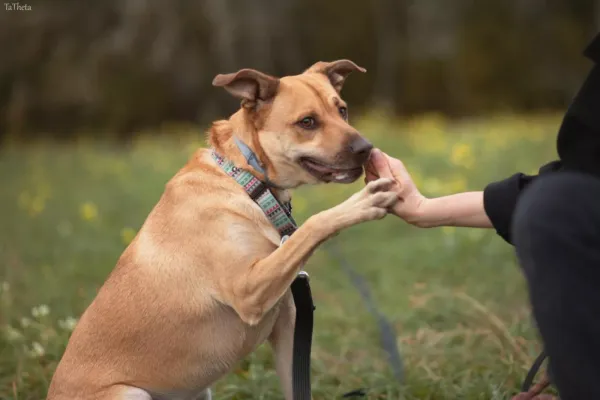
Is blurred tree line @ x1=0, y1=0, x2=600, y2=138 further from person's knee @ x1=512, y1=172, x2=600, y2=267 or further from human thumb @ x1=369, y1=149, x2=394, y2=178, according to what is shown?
person's knee @ x1=512, y1=172, x2=600, y2=267

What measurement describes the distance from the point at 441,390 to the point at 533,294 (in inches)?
62.5

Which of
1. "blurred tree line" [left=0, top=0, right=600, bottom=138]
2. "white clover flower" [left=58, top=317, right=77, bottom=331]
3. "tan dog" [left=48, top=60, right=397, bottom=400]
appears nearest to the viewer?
"tan dog" [left=48, top=60, right=397, bottom=400]

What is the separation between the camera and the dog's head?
Answer: 332cm

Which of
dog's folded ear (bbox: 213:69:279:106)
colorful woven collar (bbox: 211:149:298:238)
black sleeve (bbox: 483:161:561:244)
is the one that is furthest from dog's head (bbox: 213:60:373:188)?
black sleeve (bbox: 483:161:561:244)

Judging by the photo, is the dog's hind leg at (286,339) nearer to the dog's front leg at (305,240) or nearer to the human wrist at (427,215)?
the dog's front leg at (305,240)

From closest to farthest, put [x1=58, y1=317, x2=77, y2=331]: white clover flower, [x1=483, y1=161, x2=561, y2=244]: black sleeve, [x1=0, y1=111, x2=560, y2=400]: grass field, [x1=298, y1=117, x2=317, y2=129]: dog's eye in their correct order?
[x1=483, y1=161, x2=561, y2=244]: black sleeve
[x1=298, y1=117, x2=317, y2=129]: dog's eye
[x1=0, y1=111, x2=560, y2=400]: grass field
[x1=58, y1=317, x2=77, y2=331]: white clover flower

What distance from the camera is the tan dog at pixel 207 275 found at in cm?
317

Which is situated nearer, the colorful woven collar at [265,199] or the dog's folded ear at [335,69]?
the colorful woven collar at [265,199]

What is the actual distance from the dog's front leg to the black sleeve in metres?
0.39

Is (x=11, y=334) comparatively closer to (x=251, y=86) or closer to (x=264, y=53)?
(x=251, y=86)

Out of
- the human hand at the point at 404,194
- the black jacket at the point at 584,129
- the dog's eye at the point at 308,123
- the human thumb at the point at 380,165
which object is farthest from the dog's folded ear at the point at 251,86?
the black jacket at the point at 584,129

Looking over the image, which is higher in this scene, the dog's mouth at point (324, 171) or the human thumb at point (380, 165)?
the human thumb at point (380, 165)

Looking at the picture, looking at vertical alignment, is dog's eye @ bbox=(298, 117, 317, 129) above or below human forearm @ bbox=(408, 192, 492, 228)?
above

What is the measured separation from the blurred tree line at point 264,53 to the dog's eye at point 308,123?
46.6 feet
